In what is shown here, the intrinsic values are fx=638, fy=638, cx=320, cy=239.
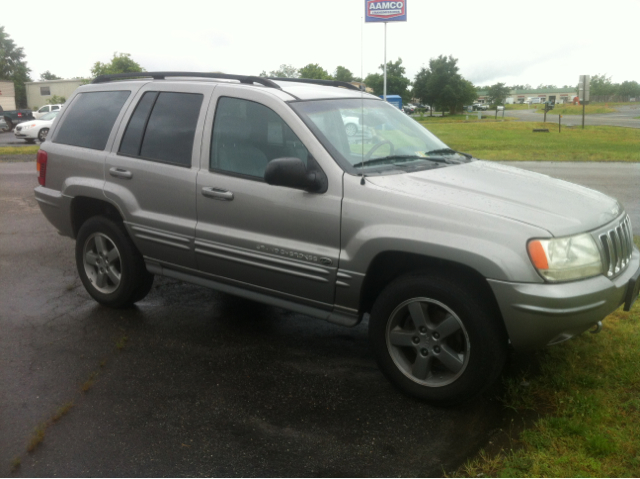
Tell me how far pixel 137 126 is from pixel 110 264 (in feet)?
3.96

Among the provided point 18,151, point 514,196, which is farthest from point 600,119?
point 514,196

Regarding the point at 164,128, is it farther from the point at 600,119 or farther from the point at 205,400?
the point at 600,119

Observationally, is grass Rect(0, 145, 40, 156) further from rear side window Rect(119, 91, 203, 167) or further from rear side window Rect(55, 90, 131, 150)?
rear side window Rect(119, 91, 203, 167)

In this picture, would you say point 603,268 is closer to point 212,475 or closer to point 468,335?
point 468,335

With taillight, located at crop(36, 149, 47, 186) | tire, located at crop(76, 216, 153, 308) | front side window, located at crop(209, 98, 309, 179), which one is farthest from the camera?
taillight, located at crop(36, 149, 47, 186)

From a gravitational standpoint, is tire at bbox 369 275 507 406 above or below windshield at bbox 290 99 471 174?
below

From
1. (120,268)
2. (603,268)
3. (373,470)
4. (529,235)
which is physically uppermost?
(529,235)

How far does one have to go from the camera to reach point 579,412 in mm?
3557

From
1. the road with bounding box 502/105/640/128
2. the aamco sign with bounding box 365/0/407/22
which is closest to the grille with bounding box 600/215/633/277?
the aamco sign with bounding box 365/0/407/22

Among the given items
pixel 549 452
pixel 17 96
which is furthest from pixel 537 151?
pixel 17 96

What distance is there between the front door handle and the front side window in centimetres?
15

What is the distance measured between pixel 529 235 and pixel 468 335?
0.65m

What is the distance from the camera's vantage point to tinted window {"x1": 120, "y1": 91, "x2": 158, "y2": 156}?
16.7ft

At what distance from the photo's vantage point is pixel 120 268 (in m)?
5.40
